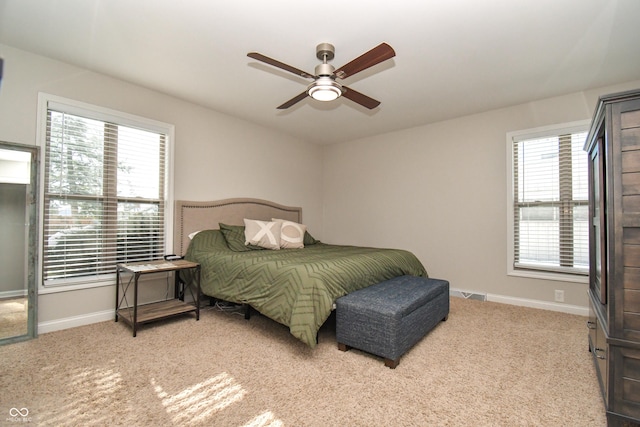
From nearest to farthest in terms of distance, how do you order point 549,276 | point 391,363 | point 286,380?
point 286,380 < point 391,363 < point 549,276

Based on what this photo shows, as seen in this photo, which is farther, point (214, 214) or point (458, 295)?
point (458, 295)

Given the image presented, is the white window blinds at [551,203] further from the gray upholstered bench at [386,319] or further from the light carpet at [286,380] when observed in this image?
the gray upholstered bench at [386,319]

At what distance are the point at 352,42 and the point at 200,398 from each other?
2.67m

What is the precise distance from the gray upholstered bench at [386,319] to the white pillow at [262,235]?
4.96 ft

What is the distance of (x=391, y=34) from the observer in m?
2.32

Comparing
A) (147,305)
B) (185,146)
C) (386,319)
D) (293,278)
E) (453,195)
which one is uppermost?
(185,146)

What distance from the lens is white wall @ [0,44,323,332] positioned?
2604 mm

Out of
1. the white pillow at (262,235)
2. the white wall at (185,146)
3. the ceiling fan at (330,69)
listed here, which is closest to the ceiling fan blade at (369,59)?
the ceiling fan at (330,69)

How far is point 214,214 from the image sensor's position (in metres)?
3.92

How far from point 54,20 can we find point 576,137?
4859mm

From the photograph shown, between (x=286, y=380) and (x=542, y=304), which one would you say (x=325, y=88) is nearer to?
(x=286, y=380)

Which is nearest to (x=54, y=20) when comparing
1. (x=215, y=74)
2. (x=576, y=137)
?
(x=215, y=74)

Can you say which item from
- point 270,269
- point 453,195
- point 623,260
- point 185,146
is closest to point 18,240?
point 185,146

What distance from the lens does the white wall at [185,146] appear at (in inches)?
103
